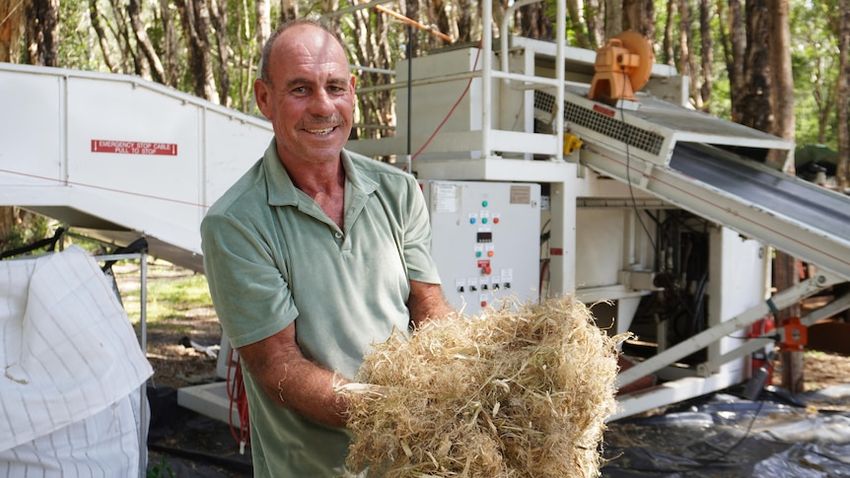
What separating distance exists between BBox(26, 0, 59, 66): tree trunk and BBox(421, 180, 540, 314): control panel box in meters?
10.3

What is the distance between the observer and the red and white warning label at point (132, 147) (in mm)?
5398

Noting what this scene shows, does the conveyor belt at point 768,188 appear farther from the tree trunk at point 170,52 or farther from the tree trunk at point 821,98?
the tree trunk at point 821,98

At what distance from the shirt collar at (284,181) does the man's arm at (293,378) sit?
35 cm

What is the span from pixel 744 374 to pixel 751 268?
1.18 metres

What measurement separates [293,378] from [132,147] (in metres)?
4.02

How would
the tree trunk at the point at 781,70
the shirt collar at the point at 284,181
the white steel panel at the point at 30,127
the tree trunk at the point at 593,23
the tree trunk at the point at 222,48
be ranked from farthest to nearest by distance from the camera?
the tree trunk at the point at 593,23 → the tree trunk at the point at 222,48 → the tree trunk at the point at 781,70 → the white steel panel at the point at 30,127 → the shirt collar at the point at 284,181

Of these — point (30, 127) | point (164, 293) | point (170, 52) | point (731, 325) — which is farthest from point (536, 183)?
point (170, 52)

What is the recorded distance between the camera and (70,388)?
4.02m

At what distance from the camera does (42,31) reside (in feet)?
44.8

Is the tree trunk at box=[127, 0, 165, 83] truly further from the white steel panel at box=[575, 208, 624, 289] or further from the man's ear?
the man's ear

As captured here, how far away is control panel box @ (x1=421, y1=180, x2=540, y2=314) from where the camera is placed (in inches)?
240

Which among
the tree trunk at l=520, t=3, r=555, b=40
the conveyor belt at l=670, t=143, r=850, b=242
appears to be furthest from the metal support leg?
the tree trunk at l=520, t=3, r=555, b=40

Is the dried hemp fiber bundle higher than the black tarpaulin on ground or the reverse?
higher

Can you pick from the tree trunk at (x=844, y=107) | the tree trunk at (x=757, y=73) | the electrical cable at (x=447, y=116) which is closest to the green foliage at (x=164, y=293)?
the electrical cable at (x=447, y=116)
